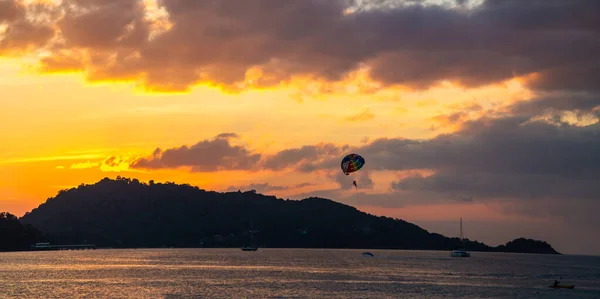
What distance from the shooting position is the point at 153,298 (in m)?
138

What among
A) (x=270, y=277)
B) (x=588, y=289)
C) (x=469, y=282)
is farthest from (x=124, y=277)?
(x=588, y=289)

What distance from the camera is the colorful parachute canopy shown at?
149875 mm

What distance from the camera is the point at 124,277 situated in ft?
629

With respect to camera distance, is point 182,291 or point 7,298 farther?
point 182,291

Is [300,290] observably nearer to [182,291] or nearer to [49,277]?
[182,291]

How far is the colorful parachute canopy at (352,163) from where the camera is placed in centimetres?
14988

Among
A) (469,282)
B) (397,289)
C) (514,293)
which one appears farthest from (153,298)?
(469,282)

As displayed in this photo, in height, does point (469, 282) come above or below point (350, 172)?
below

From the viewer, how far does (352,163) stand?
15175 cm

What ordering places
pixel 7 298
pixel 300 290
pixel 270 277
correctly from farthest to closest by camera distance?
1. pixel 270 277
2. pixel 300 290
3. pixel 7 298

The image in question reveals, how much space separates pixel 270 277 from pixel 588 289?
7894cm

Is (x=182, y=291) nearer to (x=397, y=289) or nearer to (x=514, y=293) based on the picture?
(x=397, y=289)

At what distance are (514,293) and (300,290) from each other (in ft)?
154

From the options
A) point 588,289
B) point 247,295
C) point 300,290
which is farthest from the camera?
point 588,289
